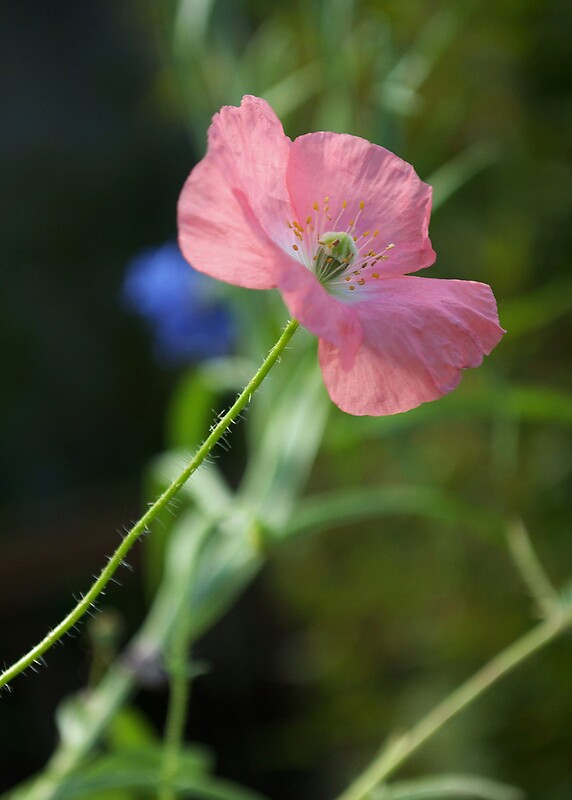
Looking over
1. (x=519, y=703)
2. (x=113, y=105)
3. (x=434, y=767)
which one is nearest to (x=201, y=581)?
(x=519, y=703)

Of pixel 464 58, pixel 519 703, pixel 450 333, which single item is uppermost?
pixel 464 58

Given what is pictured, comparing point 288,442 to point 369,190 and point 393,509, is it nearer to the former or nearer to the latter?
point 393,509

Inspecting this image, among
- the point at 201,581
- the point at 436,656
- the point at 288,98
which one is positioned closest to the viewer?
the point at 201,581

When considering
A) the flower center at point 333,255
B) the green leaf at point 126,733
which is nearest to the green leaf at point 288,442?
the green leaf at point 126,733

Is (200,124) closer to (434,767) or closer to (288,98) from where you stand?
(288,98)

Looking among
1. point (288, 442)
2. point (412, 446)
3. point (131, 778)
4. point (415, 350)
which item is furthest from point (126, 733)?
point (415, 350)

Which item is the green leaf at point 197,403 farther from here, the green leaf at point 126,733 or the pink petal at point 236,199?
the pink petal at point 236,199

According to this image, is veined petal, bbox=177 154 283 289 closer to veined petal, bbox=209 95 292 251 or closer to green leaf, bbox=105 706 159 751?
veined petal, bbox=209 95 292 251
